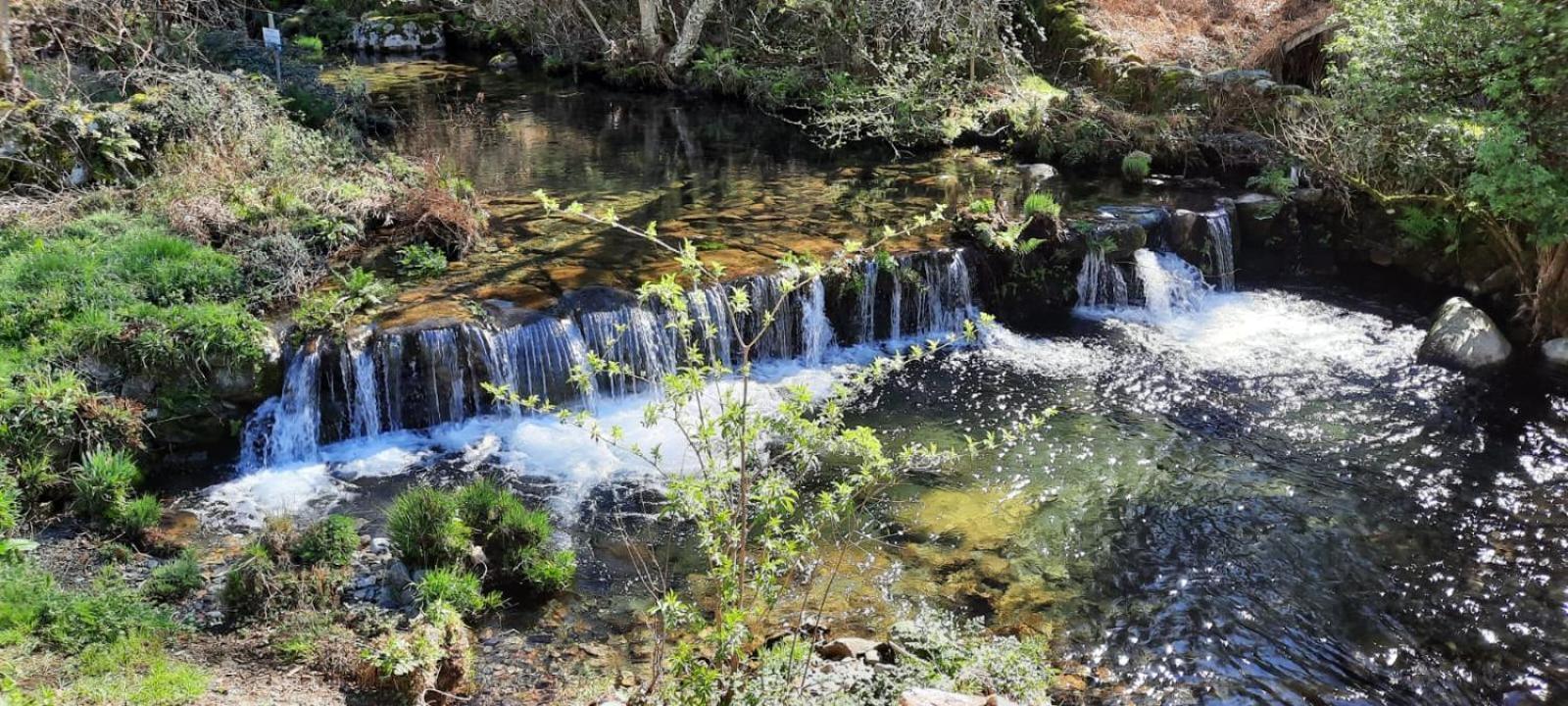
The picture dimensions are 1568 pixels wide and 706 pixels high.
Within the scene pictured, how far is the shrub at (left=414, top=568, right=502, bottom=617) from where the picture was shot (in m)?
6.21

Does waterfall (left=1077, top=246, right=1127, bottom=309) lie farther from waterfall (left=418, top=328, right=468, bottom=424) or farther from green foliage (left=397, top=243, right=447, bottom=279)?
green foliage (left=397, top=243, right=447, bottom=279)

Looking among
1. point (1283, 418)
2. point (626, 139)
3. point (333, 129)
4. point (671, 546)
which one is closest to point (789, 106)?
point (626, 139)

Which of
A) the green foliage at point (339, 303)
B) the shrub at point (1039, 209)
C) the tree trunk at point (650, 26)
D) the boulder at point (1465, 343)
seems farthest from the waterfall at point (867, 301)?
the tree trunk at point (650, 26)

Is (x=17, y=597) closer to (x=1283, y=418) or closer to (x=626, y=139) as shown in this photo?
(x=1283, y=418)

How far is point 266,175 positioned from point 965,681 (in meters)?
9.73

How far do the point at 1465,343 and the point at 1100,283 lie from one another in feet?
13.4

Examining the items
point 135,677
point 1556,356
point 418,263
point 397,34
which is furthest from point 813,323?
point 397,34

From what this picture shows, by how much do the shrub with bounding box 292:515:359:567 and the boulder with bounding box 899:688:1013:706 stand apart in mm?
4058

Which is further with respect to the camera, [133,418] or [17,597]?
[133,418]

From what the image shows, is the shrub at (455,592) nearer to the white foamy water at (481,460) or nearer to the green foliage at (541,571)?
the green foliage at (541,571)

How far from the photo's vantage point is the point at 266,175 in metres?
10.9

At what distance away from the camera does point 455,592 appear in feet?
20.5

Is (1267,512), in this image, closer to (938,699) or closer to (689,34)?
(938,699)

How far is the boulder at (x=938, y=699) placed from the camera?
190 inches
